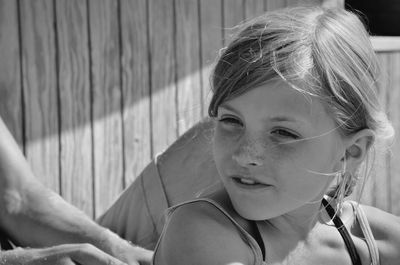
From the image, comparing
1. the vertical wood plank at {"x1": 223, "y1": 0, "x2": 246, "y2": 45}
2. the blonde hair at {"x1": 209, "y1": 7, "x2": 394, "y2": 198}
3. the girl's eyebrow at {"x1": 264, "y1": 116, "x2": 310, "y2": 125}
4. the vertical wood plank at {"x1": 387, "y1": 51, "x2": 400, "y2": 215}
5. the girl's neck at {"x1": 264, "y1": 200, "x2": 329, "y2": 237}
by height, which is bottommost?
the vertical wood plank at {"x1": 387, "y1": 51, "x2": 400, "y2": 215}


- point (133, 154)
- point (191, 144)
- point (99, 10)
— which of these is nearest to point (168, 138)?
point (133, 154)

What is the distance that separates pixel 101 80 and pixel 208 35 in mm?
658

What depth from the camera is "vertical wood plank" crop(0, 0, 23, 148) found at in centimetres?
333

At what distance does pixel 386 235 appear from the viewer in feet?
7.36

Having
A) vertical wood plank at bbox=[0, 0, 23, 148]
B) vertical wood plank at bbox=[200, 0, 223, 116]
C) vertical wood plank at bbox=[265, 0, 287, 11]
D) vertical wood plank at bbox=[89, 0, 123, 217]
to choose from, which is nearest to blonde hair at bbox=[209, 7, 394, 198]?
vertical wood plank at bbox=[0, 0, 23, 148]

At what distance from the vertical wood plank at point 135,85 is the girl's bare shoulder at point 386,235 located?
5.59 ft

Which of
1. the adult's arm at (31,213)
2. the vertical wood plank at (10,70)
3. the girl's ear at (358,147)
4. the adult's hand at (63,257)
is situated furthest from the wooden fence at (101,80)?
the girl's ear at (358,147)

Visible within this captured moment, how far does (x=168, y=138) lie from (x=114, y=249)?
1.46 metres

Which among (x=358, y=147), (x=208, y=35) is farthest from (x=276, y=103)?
(x=208, y=35)

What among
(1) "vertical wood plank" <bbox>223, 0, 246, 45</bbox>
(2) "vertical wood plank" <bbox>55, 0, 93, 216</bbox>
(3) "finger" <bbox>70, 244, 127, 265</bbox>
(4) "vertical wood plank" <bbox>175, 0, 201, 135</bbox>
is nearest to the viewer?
(3) "finger" <bbox>70, 244, 127, 265</bbox>

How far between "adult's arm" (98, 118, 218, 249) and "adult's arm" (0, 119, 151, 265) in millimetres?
175

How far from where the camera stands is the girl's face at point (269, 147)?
1821mm

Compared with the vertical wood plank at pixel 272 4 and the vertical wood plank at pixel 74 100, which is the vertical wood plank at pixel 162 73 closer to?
the vertical wood plank at pixel 74 100

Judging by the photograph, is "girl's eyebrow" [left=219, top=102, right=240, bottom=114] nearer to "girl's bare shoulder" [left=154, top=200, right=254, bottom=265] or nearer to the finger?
"girl's bare shoulder" [left=154, top=200, right=254, bottom=265]
